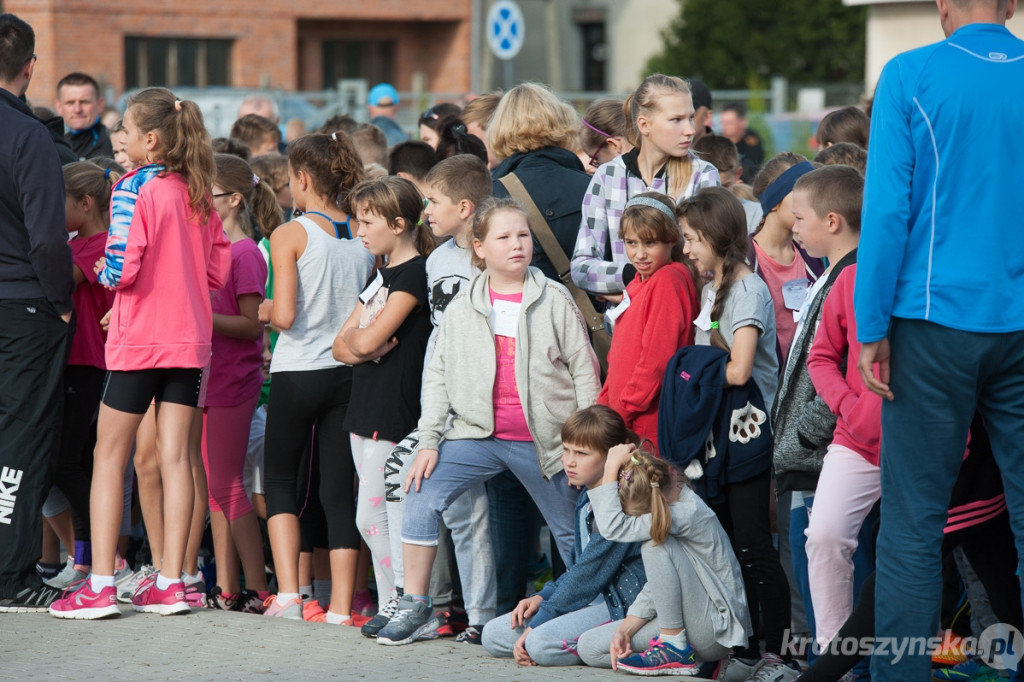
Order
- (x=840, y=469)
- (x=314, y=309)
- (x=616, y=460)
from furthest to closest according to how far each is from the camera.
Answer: (x=314, y=309) → (x=616, y=460) → (x=840, y=469)

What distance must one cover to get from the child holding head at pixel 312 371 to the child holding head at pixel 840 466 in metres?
2.15

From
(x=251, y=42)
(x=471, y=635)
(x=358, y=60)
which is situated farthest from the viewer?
(x=358, y=60)

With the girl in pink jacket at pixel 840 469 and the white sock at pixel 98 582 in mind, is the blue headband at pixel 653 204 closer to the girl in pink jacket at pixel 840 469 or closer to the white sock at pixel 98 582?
the girl in pink jacket at pixel 840 469

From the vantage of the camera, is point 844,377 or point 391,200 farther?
point 391,200

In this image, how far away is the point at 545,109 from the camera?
603 centimetres

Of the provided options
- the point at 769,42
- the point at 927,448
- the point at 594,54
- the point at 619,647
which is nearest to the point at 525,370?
the point at 619,647

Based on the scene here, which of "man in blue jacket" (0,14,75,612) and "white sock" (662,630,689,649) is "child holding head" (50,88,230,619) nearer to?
"man in blue jacket" (0,14,75,612)

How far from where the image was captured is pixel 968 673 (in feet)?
15.5

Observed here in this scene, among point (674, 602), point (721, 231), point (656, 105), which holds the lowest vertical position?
point (674, 602)

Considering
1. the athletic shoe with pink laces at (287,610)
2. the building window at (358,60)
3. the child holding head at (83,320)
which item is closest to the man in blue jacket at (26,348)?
the child holding head at (83,320)

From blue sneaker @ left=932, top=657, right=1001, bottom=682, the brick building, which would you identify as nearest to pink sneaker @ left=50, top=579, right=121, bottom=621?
blue sneaker @ left=932, top=657, right=1001, bottom=682

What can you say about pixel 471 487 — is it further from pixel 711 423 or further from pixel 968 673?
pixel 968 673

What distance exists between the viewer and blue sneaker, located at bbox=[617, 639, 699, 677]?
15.5 feet

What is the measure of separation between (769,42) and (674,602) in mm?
29566
